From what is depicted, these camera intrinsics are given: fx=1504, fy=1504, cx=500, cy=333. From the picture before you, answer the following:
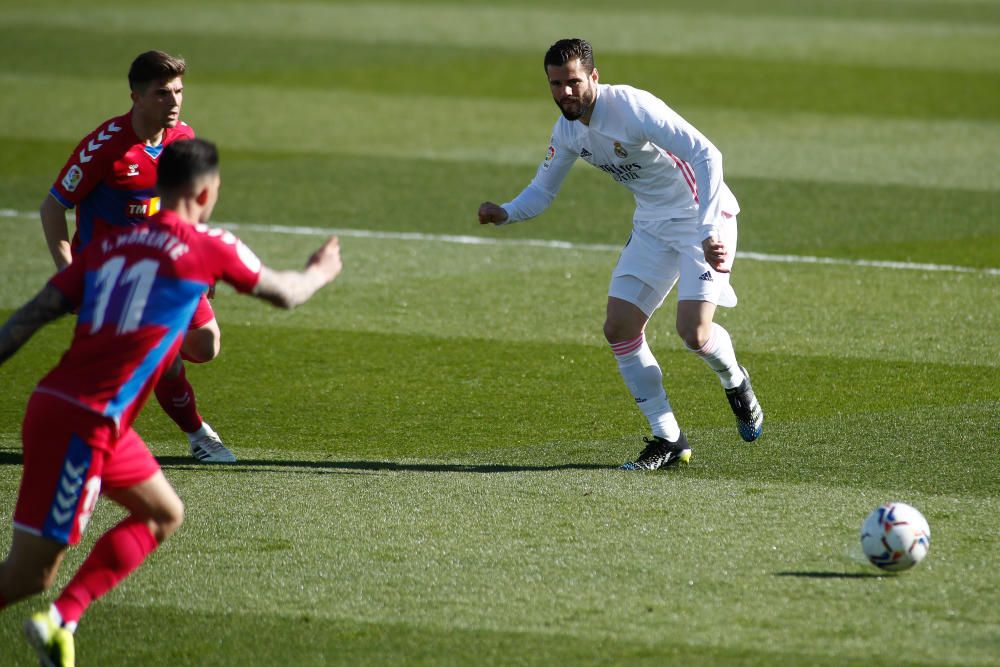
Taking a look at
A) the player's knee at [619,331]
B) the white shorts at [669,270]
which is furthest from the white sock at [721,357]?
the player's knee at [619,331]

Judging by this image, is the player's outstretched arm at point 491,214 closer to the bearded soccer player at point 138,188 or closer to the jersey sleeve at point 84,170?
the bearded soccer player at point 138,188

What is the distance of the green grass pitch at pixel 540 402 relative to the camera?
5777 millimetres

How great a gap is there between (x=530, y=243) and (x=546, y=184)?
5469 millimetres

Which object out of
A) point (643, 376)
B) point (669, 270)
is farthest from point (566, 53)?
point (643, 376)

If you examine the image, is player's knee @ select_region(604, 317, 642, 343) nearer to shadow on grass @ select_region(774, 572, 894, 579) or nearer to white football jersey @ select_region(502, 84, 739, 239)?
white football jersey @ select_region(502, 84, 739, 239)

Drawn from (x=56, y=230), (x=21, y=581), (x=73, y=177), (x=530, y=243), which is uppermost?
(x=73, y=177)

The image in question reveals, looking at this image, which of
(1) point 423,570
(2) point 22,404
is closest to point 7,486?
(2) point 22,404

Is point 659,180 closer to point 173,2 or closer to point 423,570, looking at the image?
point 423,570

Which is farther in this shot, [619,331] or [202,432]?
[202,432]

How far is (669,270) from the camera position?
809cm

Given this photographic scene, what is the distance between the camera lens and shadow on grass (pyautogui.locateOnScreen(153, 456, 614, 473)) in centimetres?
784

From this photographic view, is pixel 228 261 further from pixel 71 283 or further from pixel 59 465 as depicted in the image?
pixel 59 465

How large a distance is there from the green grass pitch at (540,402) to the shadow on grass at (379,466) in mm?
32

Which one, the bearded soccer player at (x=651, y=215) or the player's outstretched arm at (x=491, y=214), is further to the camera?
the player's outstretched arm at (x=491, y=214)
